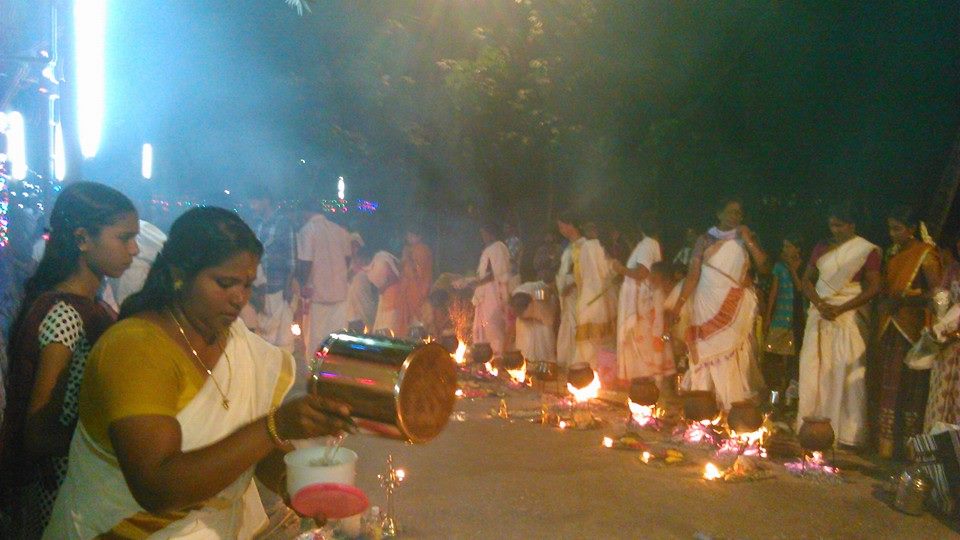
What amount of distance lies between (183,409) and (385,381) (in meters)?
0.56

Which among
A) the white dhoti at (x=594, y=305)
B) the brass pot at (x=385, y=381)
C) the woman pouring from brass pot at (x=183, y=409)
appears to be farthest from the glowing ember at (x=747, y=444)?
the woman pouring from brass pot at (x=183, y=409)

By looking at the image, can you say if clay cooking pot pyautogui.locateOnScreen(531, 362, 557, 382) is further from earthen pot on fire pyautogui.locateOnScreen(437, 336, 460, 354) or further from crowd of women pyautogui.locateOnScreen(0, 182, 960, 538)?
earthen pot on fire pyautogui.locateOnScreen(437, 336, 460, 354)

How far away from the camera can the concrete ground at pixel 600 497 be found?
502 centimetres

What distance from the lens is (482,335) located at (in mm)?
11914

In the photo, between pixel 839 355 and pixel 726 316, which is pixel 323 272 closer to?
pixel 726 316

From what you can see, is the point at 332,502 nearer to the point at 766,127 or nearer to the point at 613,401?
the point at 613,401

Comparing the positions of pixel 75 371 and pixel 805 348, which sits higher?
pixel 75 371

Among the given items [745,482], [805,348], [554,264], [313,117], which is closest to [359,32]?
[313,117]

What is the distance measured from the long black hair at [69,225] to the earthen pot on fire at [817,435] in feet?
17.5

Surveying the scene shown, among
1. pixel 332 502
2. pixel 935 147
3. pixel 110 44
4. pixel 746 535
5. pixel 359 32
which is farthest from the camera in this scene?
pixel 110 44

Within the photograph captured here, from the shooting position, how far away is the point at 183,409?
2094mm

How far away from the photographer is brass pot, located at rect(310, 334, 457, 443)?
199cm

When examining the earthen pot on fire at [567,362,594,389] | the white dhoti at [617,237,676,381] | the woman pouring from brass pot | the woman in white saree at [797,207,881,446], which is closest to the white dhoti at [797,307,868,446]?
→ the woman in white saree at [797,207,881,446]

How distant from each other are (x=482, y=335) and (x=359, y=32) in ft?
24.7
